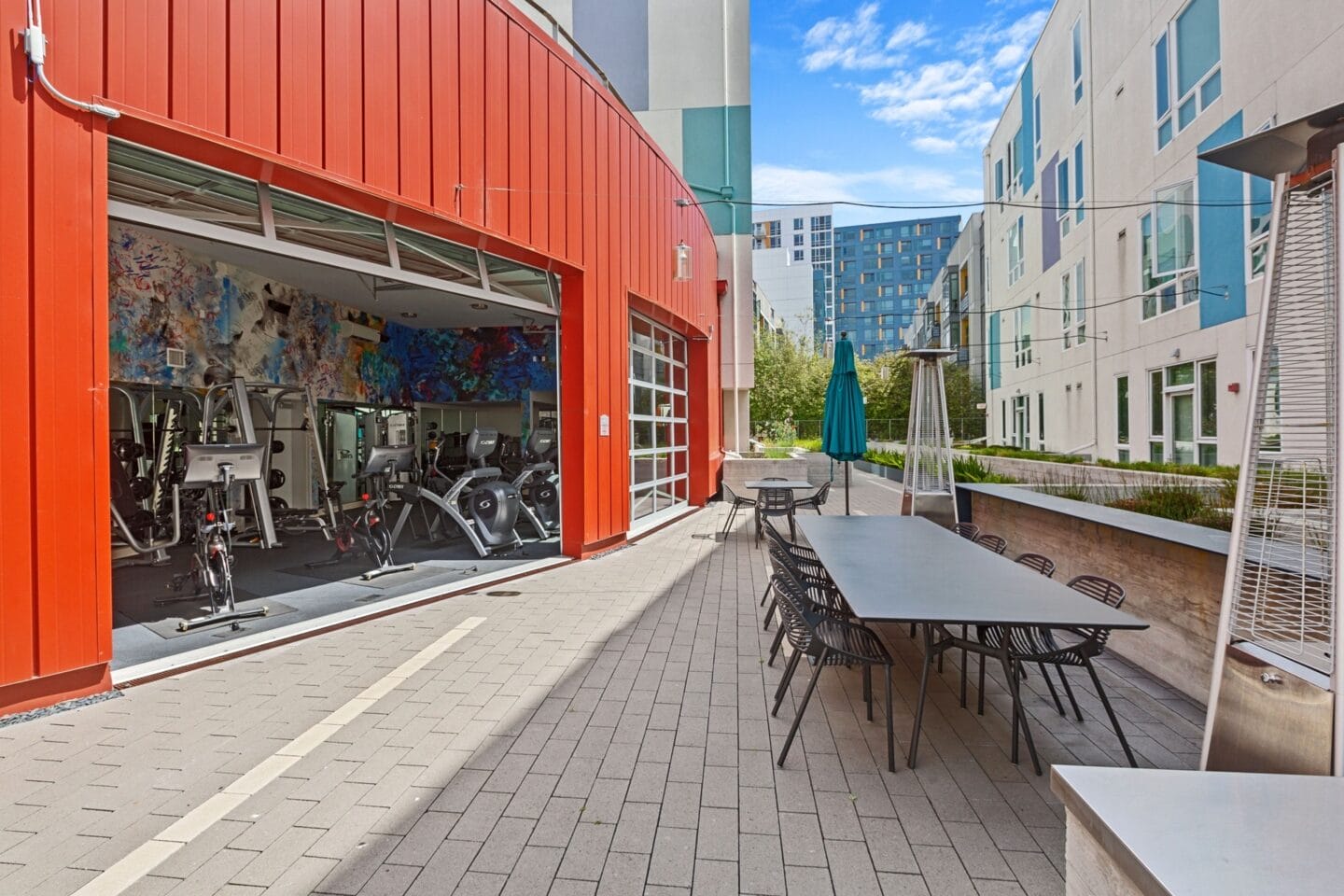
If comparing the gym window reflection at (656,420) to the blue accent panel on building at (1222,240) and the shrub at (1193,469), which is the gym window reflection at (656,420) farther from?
the blue accent panel on building at (1222,240)

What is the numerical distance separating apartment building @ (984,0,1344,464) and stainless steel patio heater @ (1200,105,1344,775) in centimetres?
322

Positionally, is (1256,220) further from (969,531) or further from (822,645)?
(822,645)

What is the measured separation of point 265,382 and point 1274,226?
1027 cm

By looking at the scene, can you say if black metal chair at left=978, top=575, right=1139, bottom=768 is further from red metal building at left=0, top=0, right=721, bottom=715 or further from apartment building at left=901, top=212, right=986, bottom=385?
apartment building at left=901, top=212, right=986, bottom=385

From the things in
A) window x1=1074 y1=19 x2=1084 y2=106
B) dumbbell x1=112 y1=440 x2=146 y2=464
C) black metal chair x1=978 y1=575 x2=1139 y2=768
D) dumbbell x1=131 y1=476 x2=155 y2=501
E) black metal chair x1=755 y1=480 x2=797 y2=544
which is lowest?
black metal chair x1=978 y1=575 x2=1139 y2=768

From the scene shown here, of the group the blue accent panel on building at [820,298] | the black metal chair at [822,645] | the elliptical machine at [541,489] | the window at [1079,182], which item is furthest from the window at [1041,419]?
the blue accent panel on building at [820,298]

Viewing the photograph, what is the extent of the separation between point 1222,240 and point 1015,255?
13983 mm

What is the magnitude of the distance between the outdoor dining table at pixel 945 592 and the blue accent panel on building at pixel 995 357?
73.5ft

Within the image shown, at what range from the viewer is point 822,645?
305 cm

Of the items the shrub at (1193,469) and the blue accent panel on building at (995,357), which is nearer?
the shrub at (1193,469)

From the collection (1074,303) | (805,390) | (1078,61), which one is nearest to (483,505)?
(1074,303)

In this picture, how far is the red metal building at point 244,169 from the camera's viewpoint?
346cm

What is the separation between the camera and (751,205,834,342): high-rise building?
63.8 metres

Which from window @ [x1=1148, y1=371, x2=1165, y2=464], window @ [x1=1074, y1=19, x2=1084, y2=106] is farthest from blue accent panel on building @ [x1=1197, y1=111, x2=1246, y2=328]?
window @ [x1=1074, y1=19, x2=1084, y2=106]
